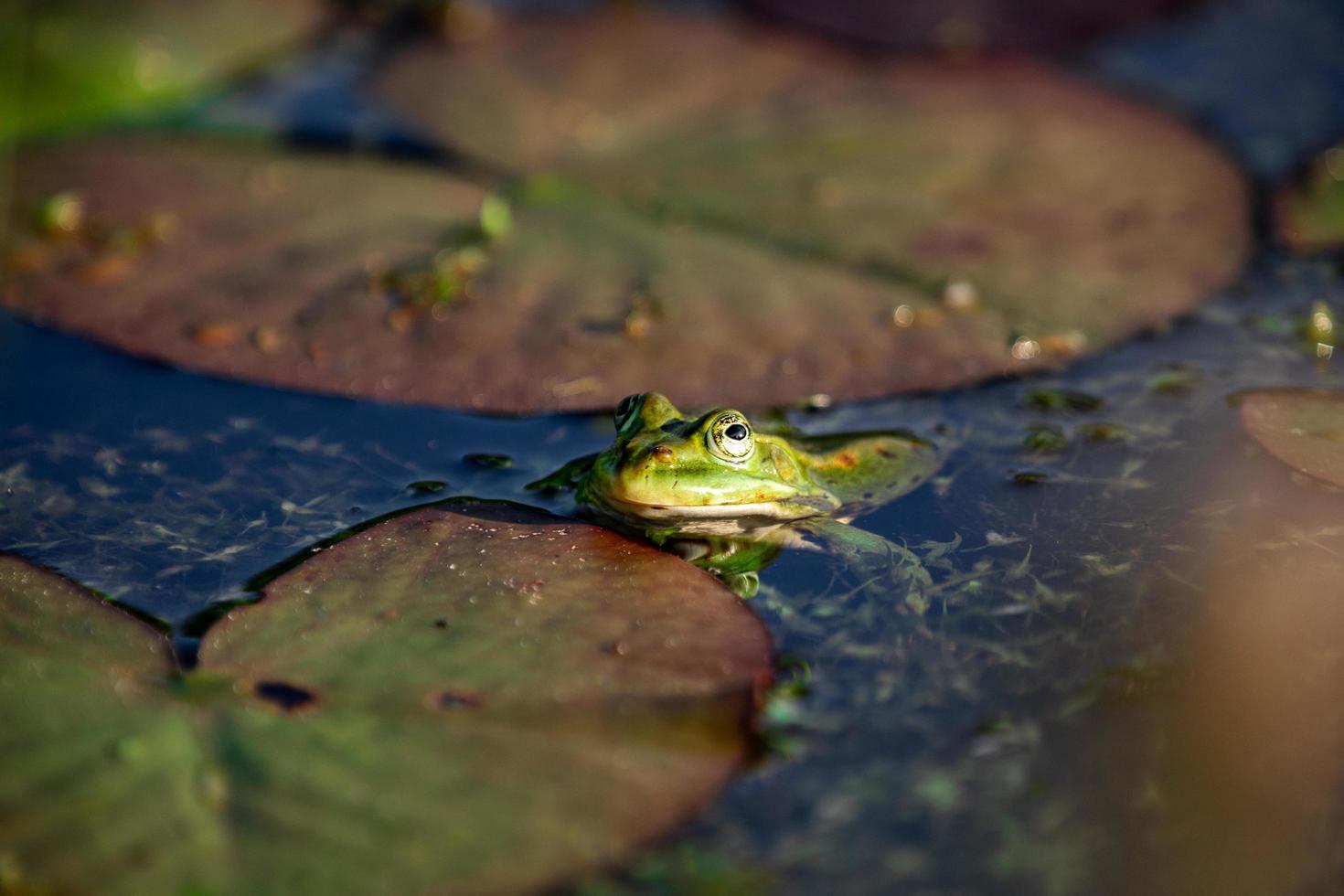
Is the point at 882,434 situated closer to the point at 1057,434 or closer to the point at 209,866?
the point at 1057,434

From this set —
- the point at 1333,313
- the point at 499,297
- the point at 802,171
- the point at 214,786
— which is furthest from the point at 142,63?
the point at 1333,313

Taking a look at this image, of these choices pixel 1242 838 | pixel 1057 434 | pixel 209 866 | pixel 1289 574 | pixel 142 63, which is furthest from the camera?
pixel 142 63

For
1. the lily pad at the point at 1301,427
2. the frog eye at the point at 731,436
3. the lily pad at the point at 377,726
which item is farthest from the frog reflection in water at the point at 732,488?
the lily pad at the point at 1301,427

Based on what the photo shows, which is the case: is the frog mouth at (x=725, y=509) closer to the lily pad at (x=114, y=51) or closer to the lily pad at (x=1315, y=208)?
the lily pad at (x=1315, y=208)

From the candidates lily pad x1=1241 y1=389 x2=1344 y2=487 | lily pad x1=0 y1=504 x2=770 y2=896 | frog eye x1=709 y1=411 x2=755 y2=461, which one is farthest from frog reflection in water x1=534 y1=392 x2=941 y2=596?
lily pad x1=1241 y1=389 x2=1344 y2=487

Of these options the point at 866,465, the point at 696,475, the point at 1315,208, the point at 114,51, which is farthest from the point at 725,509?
the point at 114,51

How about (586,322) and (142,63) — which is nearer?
(586,322)
